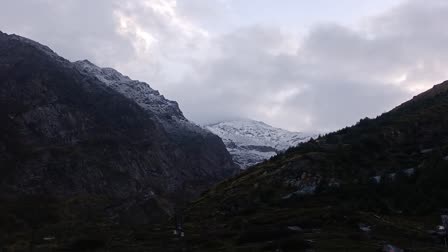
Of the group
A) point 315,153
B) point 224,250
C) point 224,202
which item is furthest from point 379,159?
point 224,250

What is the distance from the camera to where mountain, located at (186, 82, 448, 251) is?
54.9m

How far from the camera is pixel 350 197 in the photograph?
99.5 meters

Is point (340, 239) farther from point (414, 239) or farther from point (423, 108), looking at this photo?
point (423, 108)

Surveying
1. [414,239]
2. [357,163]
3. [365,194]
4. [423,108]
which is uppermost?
[423,108]

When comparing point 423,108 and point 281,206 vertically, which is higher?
point 423,108

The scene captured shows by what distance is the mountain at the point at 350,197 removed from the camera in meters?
54.9

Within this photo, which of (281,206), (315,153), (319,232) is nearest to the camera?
(319,232)

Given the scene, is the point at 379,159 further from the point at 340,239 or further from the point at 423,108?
the point at 340,239

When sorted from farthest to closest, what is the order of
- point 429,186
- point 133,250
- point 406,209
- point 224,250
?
point 429,186, point 406,209, point 133,250, point 224,250

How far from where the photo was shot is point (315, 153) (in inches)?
5369

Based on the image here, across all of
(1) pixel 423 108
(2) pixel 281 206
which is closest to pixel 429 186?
(2) pixel 281 206

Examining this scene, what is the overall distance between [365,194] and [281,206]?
17.7m

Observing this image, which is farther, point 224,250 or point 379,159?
point 379,159

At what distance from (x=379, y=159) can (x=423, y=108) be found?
170ft
